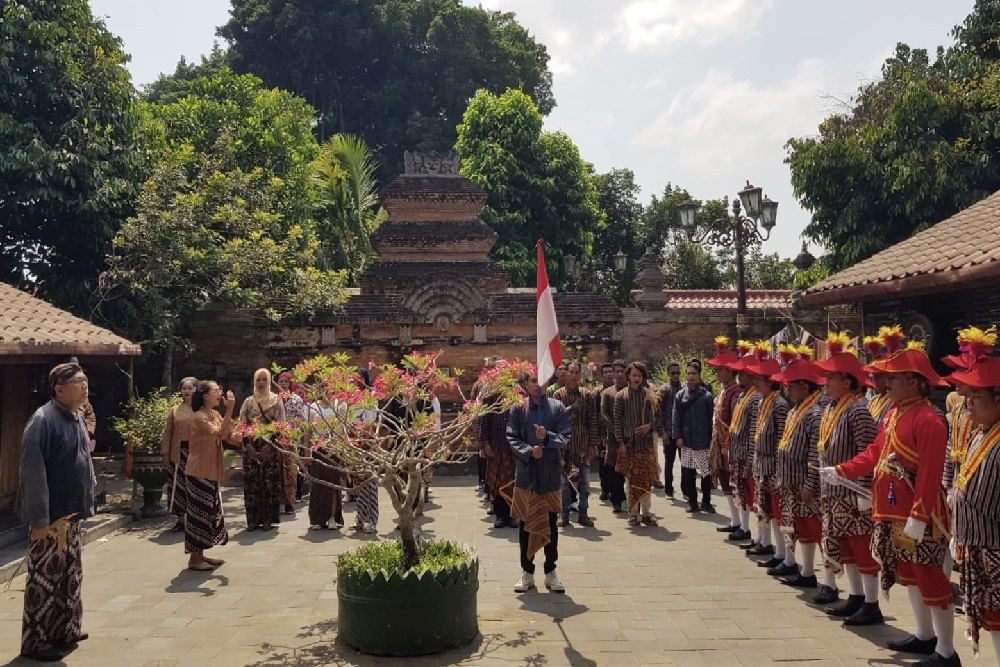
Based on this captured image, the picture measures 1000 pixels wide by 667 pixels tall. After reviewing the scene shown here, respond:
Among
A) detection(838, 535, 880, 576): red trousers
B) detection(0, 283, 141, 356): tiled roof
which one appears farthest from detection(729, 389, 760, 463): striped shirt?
detection(0, 283, 141, 356): tiled roof

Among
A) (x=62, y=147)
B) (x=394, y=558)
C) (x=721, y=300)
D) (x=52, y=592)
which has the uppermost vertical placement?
(x=62, y=147)

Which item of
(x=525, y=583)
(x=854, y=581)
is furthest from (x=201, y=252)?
(x=854, y=581)

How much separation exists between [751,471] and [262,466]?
5.54 metres

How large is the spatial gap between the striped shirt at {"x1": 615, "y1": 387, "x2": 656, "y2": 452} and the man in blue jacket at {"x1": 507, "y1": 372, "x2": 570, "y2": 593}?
9.06ft

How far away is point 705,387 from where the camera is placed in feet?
31.7

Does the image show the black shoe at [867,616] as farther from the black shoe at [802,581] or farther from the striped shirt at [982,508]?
the striped shirt at [982,508]

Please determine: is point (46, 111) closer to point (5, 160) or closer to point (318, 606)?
point (5, 160)

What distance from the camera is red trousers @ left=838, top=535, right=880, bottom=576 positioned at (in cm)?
543

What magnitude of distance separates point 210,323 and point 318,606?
508 inches

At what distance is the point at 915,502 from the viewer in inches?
181

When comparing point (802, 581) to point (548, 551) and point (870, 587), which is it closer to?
point (870, 587)

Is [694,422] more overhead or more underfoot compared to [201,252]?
more underfoot

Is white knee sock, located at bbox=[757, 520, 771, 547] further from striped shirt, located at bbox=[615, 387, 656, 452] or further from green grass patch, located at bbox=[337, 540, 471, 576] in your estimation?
green grass patch, located at bbox=[337, 540, 471, 576]

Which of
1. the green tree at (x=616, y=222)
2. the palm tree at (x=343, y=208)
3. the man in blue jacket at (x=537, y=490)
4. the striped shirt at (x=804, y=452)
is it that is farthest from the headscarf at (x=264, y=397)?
the green tree at (x=616, y=222)
